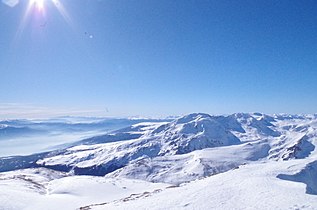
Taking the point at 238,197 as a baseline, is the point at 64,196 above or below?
below

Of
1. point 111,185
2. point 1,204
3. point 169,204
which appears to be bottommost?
point 111,185

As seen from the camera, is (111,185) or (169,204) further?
(111,185)

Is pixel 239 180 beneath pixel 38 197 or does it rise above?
above

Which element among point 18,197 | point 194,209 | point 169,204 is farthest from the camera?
point 18,197

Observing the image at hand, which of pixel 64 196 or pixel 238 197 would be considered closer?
pixel 238 197

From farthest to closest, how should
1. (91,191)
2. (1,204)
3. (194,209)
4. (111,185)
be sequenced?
(111,185) → (91,191) → (1,204) → (194,209)

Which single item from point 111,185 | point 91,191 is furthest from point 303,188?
point 111,185

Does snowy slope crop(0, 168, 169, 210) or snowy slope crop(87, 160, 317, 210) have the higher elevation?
snowy slope crop(87, 160, 317, 210)

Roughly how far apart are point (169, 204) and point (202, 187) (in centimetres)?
601

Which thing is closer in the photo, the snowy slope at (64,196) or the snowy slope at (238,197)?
the snowy slope at (238,197)

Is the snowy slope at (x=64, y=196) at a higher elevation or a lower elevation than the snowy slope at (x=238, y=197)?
lower

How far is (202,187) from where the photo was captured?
3366 cm

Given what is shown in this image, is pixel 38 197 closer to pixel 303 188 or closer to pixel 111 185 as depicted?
pixel 111 185

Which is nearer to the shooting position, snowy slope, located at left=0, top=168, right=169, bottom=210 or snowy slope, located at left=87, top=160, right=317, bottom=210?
snowy slope, located at left=87, top=160, right=317, bottom=210
